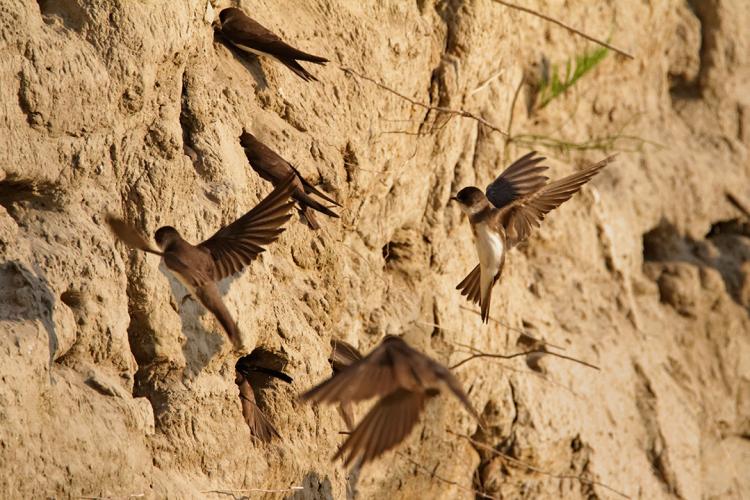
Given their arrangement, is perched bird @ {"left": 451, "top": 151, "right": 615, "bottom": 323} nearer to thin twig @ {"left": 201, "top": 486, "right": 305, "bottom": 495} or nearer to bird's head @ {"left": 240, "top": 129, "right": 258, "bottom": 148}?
bird's head @ {"left": 240, "top": 129, "right": 258, "bottom": 148}

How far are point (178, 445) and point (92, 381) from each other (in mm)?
401

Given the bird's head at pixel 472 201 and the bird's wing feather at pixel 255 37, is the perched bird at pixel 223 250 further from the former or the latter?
the bird's head at pixel 472 201

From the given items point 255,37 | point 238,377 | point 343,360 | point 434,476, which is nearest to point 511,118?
point 434,476

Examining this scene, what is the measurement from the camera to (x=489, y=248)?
15.7 feet

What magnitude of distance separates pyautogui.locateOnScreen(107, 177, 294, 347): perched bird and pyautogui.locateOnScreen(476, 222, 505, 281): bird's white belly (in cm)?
106

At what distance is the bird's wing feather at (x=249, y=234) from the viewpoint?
382 cm

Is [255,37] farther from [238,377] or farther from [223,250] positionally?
[238,377]

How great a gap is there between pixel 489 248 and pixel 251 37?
3.69 feet

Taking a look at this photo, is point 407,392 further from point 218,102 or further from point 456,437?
point 456,437

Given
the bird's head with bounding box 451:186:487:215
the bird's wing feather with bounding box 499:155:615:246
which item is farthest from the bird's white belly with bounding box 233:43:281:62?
the bird's wing feather with bounding box 499:155:615:246

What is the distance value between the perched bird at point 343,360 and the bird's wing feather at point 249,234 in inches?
31.1

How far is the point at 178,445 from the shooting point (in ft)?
12.3

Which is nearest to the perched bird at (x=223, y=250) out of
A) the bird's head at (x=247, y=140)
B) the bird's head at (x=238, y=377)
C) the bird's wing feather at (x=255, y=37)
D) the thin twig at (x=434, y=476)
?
the bird's head at (x=238, y=377)

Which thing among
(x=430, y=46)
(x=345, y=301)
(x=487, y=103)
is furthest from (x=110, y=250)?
(x=487, y=103)
